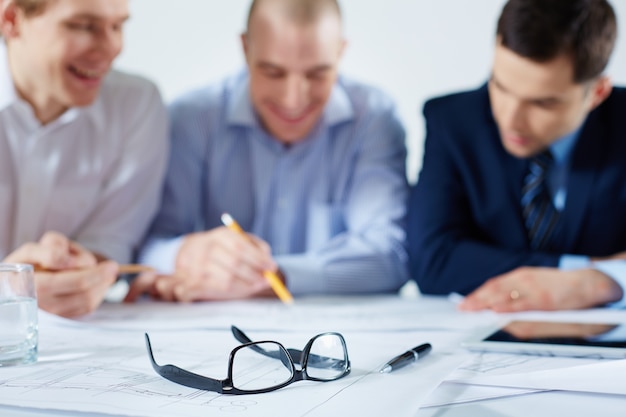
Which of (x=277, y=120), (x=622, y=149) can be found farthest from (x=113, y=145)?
(x=622, y=149)

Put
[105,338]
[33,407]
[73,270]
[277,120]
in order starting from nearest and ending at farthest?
[33,407]
[105,338]
[73,270]
[277,120]

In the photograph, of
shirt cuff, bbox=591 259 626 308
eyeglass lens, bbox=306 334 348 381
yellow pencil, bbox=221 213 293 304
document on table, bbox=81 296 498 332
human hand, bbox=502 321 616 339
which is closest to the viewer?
eyeglass lens, bbox=306 334 348 381

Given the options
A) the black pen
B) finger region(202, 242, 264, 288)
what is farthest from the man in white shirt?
the black pen

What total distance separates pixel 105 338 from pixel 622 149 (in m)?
1.21

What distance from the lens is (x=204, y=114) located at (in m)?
1.87

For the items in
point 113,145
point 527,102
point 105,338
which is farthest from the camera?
point 113,145

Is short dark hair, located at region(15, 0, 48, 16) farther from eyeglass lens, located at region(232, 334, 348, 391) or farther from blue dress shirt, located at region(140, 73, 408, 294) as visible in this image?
eyeglass lens, located at region(232, 334, 348, 391)

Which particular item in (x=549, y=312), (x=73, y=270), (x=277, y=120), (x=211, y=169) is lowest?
(x=549, y=312)

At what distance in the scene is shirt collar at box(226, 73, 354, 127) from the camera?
1862mm

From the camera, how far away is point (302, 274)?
1.61m

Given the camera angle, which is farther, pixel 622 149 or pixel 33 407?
pixel 622 149

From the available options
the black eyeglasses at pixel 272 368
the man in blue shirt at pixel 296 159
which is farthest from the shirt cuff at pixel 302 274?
the black eyeglasses at pixel 272 368

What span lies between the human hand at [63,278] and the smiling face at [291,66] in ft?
2.27

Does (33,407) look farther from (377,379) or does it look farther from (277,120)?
(277,120)
